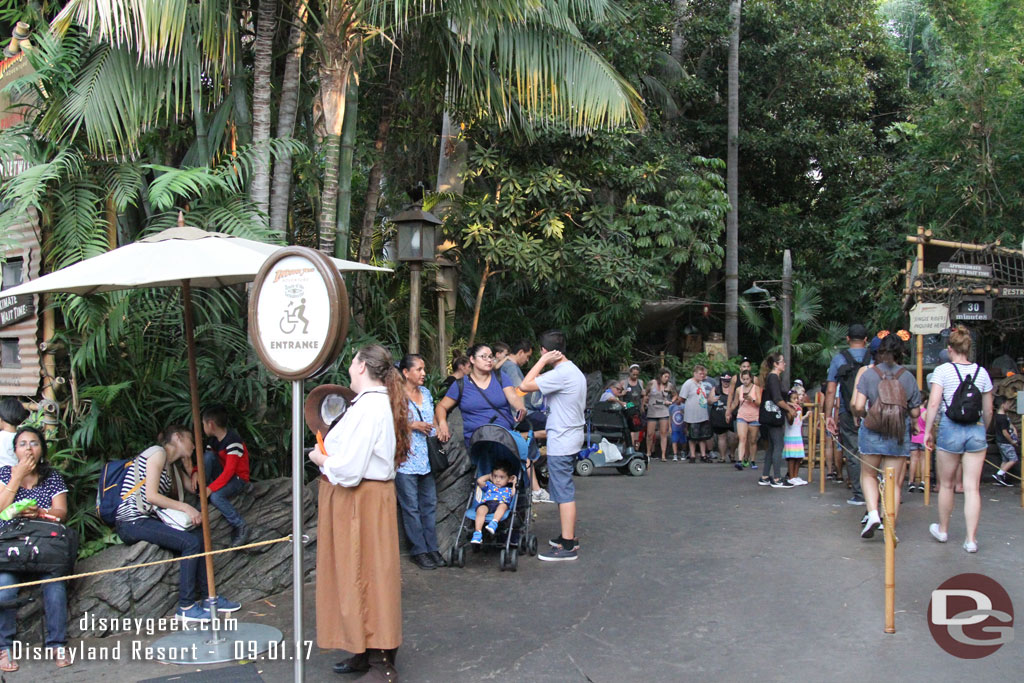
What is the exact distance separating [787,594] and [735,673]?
1740 millimetres

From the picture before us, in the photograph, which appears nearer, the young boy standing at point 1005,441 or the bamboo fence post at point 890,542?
the bamboo fence post at point 890,542

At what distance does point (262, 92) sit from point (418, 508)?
13.4ft

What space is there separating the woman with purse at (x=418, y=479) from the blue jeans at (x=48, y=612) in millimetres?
2638

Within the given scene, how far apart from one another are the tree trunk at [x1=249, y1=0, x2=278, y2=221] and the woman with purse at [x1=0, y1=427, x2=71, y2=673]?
10.4 feet

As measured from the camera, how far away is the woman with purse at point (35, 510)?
5633mm

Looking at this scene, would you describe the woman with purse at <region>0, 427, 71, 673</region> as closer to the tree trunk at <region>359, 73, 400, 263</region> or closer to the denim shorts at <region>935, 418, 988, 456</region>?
the tree trunk at <region>359, 73, 400, 263</region>

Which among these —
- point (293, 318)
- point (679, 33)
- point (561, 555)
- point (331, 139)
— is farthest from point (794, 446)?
point (679, 33)

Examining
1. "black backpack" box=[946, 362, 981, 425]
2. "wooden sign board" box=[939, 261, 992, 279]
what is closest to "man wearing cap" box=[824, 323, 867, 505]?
"wooden sign board" box=[939, 261, 992, 279]

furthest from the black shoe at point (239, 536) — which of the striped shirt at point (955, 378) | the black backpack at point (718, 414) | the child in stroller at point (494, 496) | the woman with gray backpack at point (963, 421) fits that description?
the black backpack at point (718, 414)

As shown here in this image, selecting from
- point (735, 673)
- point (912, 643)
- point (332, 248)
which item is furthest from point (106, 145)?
point (912, 643)

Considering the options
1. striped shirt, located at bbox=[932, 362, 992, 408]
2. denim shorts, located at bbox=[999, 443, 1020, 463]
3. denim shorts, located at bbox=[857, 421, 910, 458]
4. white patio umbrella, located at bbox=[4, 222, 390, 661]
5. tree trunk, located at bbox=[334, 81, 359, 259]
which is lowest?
denim shorts, located at bbox=[999, 443, 1020, 463]

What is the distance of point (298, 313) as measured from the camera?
4.46 meters

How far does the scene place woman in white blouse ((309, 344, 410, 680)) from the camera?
504cm

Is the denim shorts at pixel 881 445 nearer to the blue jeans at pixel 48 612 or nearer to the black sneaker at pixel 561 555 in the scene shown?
the black sneaker at pixel 561 555
